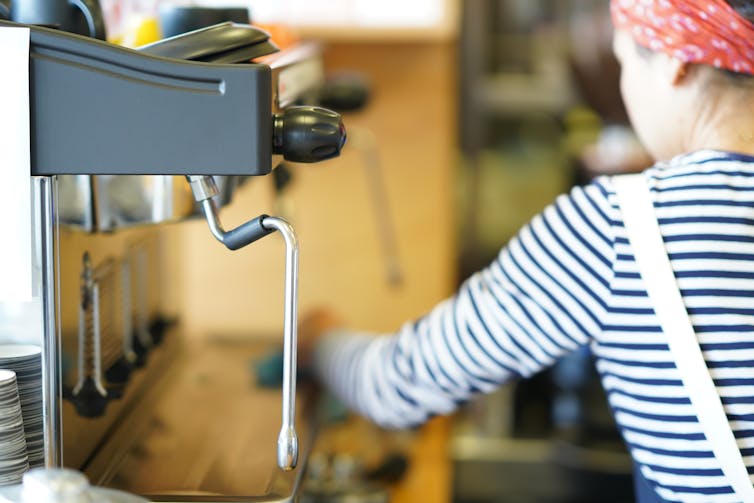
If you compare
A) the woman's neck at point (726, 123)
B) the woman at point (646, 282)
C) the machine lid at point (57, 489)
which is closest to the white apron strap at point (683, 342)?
the woman at point (646, 282)

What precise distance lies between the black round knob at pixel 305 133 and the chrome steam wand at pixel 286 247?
0.16 feet

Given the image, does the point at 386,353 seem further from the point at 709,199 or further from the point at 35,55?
the point at 35,55

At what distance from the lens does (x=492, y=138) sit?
3109 mm

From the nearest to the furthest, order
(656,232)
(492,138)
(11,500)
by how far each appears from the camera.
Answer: (11,500), (656,232), (492,138)

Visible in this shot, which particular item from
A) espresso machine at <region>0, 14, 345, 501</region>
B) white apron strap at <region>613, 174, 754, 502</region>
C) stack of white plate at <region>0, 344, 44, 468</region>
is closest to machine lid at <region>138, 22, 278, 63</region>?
espresso machine at <region>0, 14, 345, 501</region>

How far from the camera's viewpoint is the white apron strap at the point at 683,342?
801 mm

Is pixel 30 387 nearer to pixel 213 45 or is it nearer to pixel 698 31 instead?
pixel 213 45

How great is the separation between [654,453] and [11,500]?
504 mm

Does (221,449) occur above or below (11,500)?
below

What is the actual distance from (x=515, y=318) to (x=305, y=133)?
29cm

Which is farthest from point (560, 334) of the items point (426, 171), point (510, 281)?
point (426, 171)

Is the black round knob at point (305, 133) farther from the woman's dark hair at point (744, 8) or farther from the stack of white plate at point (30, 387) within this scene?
the woman's dark hair at point (744, 8)

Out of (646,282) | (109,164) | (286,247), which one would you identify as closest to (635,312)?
(646,282)

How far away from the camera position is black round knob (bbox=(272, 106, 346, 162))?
0.69 meters
